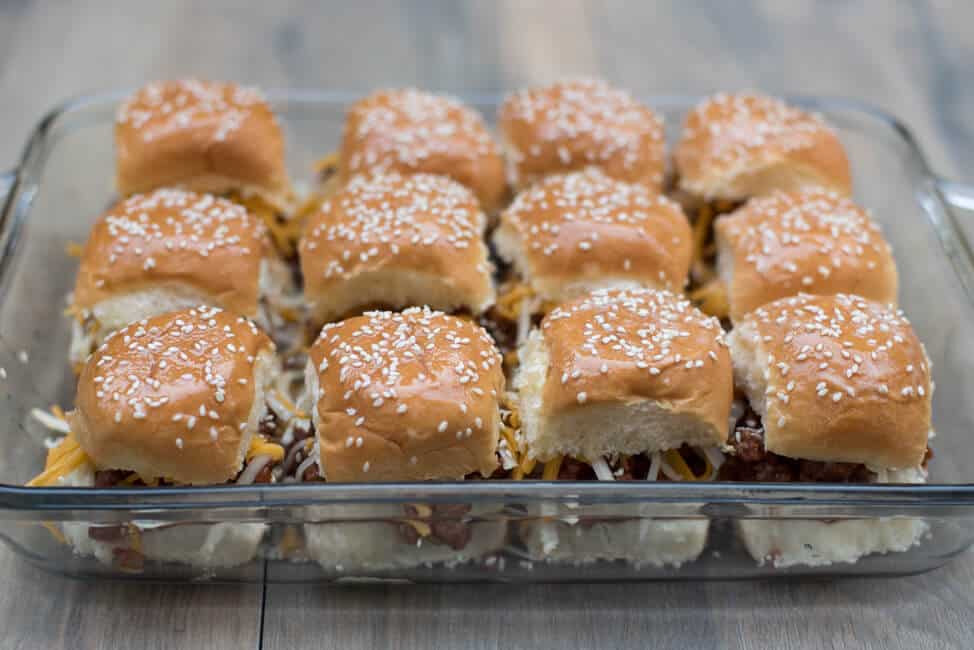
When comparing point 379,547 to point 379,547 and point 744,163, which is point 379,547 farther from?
point 744,163

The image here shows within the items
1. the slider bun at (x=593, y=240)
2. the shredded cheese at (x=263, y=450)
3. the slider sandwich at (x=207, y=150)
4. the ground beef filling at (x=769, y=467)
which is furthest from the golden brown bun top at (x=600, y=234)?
the shredded cheese at (x=263, y=450)

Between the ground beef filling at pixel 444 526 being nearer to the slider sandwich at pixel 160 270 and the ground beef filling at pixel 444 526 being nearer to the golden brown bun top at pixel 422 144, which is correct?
the slider sandwich at pixel 160 270

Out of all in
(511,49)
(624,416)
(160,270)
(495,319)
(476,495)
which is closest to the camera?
(476,495)

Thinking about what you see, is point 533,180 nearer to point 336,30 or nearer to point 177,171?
point 177,171

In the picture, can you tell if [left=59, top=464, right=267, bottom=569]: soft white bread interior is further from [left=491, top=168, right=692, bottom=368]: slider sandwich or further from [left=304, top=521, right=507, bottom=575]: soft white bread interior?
[left=491, top=168, right=692, bottom=368]: slider sandwich

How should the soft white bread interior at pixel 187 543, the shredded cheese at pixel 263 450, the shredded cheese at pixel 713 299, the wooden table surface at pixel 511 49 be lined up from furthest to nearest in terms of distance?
the wooden table surface at pixel 511 49 < the shredded cheese at pixel 713 299 < the shredded cheese at pixel 263 450 < the soft white bread interior at pixel 187 543

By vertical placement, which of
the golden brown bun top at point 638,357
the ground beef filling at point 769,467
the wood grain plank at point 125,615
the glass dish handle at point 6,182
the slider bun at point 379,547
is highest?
the golden brown bun top at point 638,357

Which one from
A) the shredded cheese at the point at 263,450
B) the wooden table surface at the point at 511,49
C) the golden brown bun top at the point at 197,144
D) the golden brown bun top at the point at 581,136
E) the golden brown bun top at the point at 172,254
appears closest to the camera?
the shredded cheese at the point at 263,450

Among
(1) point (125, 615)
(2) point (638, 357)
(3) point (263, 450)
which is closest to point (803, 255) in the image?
(2) point (638, 357)
